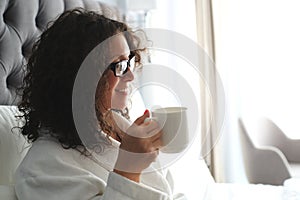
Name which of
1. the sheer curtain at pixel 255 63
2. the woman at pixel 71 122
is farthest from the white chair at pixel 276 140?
the woman at pixel 71 122

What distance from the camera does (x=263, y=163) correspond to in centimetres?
256

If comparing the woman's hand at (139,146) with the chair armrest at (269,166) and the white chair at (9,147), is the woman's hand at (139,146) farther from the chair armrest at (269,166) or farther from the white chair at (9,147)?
the chair armrest at (269,166)

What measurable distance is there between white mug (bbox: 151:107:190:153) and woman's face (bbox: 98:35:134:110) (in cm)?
18

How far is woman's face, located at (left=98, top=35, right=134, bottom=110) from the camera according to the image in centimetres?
98

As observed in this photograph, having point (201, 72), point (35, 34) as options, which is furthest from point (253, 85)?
point (35, 34)

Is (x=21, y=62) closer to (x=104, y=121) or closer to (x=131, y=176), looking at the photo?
(x=104, y=121)

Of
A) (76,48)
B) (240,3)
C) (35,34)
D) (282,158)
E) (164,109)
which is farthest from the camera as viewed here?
(240,3)

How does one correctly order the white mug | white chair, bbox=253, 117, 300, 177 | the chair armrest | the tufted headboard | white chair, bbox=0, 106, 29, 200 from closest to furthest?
the white mug
white chair, bbox=0, 106, 29, 200
the tufted headboard
the chair armrest
white chair, bbox=253, 117, 300, 177

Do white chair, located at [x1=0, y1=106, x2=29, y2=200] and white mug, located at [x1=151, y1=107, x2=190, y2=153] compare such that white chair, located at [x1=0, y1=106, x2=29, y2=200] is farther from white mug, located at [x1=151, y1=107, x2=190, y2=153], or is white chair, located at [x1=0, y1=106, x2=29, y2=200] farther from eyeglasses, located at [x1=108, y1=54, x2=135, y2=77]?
white mug, located at [x1=151, y1=107, x2=190, y2=153]

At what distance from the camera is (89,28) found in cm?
101

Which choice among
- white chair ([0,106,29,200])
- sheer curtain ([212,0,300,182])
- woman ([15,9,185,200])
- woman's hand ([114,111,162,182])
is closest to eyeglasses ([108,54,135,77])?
woman ([15,9,185,200])

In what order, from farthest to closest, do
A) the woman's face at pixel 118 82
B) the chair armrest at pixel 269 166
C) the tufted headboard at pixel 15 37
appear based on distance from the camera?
the chair armrest at pixel 269 166
the tufted headboard at pixel 15 37
the woman's face at pixel 118 82

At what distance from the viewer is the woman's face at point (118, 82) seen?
0.98 meters

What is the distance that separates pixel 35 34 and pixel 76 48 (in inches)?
26.9
